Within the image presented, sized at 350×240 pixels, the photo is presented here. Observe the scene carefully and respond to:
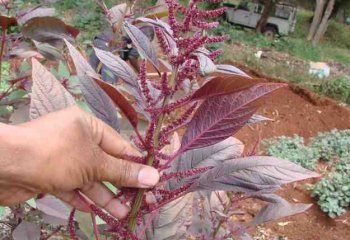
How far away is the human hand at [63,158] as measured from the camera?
76 centimetres

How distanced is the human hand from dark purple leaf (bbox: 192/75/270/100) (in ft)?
0.52

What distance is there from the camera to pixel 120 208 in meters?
0.91

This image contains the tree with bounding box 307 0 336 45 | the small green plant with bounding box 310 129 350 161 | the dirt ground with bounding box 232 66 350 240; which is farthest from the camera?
the tree with bounding box 307 0 336 45

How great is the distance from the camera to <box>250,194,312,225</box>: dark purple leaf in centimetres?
120

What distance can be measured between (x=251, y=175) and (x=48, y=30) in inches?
34.8

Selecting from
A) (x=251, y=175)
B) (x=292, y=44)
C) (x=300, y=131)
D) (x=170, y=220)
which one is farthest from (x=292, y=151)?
(x=292, y=44)

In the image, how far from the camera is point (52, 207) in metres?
1.30

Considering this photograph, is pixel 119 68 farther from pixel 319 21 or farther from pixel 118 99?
pixel 319 21

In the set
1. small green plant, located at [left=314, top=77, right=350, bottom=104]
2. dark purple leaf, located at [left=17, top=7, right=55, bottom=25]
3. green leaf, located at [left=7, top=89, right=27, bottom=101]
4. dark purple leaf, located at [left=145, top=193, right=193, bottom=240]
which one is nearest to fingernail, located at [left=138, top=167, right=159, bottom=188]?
dark purple leaf, located at [left=145, top=193, right=193, bottom=240]

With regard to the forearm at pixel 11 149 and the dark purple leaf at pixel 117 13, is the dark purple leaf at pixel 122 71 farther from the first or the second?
the dark purple leaf at pixel 117 13

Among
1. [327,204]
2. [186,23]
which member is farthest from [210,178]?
[327,204]

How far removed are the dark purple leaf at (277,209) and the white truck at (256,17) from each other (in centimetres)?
1391

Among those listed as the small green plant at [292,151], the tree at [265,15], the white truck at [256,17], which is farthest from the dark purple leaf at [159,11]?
the tree at [265,15]

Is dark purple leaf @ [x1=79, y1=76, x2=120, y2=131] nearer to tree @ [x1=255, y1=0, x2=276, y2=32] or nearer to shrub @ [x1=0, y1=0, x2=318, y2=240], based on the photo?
shrub @ [x1=0, y1=0, x2=318, y2=240]
